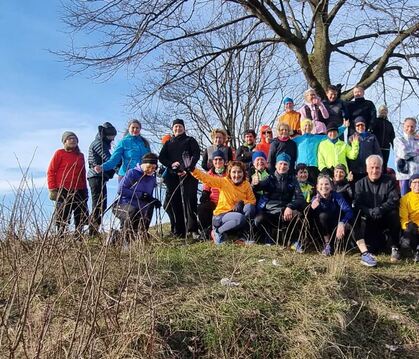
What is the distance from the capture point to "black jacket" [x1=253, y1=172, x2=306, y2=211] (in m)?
7.26

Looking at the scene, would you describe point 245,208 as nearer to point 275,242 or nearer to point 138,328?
point 275,242

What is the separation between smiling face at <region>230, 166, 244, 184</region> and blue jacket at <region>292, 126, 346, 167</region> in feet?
3.66

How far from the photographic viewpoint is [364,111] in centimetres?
888

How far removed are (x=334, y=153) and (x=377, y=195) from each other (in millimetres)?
925

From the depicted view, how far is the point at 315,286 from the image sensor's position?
16.8 feet

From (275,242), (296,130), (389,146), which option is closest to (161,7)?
(296,130)

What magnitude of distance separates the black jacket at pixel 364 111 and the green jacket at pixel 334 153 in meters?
1.24

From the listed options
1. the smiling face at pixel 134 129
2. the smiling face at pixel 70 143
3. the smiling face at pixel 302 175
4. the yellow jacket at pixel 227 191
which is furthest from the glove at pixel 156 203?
the smiling face at pixel 302 175

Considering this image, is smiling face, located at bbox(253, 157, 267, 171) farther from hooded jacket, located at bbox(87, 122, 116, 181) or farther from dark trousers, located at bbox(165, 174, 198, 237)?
hooded jacket, located at bbox(87, 122, 116, 181)

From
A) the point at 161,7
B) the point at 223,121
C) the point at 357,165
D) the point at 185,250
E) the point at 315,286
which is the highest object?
the point at 161,7

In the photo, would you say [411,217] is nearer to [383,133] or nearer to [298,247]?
[298,247]

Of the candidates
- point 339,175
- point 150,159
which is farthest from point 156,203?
point 339,175

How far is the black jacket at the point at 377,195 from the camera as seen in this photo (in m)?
6.96

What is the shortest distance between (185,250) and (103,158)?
2.34 meters
